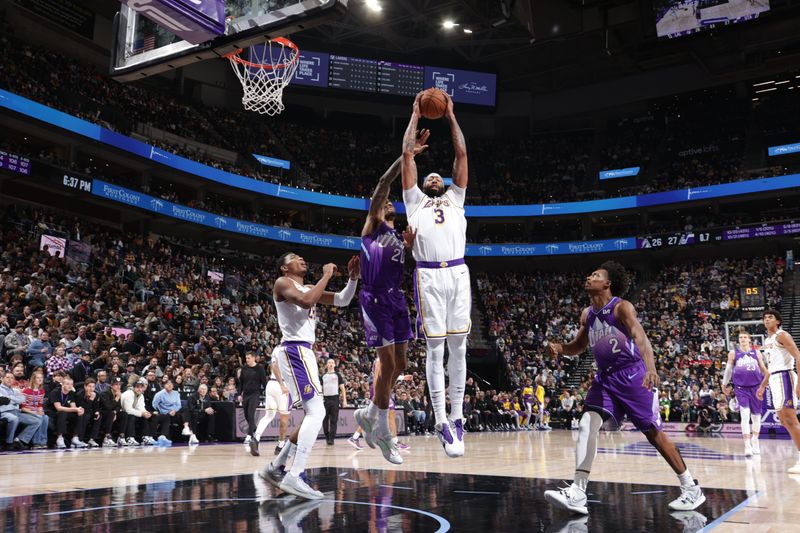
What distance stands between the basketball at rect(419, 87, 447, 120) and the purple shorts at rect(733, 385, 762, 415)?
8.06 metres

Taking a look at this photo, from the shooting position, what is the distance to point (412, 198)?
5375 millimetres

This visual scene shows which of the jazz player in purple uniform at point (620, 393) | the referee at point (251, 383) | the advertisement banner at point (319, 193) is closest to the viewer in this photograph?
the jazz player in purple uniform at point (620, 393)

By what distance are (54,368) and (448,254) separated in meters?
9.83

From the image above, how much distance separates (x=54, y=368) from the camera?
40.2ft

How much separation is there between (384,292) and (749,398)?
7945 millimetres

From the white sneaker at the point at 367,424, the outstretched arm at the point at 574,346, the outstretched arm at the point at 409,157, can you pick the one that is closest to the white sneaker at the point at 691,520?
the outstretched arm at the point at 574,346

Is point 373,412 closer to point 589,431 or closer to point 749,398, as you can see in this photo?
point 589,431

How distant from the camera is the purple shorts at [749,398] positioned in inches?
418

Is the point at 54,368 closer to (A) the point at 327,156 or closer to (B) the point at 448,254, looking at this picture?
(B) the point at 448,254

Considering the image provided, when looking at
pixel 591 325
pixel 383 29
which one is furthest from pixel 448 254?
pixel 383 29

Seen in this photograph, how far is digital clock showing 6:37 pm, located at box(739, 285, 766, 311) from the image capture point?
89.2 ft

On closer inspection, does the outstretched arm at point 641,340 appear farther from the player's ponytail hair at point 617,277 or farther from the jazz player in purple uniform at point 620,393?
the player's ponytail hair at point 617,277

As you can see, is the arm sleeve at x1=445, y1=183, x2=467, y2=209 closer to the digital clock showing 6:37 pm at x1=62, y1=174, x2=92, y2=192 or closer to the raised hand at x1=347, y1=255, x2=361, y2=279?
the raised hand at x1=347, y1=255, x2=361, y2=279

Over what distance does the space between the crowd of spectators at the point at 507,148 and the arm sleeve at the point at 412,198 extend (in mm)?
22955
